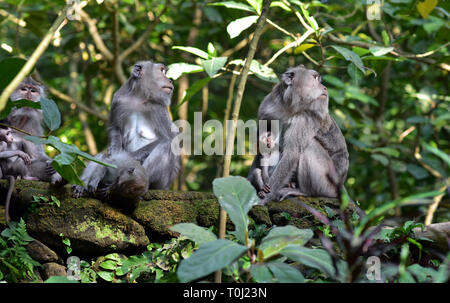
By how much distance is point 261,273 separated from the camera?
2.53 metres

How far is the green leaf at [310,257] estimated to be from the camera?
2.53 m

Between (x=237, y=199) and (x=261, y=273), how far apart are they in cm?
46

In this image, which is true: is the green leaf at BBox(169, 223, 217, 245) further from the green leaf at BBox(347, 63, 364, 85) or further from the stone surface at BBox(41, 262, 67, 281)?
the green leaf at BBox(347, 63, 364, 85)

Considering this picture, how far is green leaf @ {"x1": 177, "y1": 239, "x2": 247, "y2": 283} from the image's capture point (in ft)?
7.75

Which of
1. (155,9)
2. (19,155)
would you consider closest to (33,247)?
(19,155)

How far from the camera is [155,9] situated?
25.7 feet

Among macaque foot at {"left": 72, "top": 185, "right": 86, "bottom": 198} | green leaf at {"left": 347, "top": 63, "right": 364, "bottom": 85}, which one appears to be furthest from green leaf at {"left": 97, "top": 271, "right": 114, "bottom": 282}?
green leaf at {"left": 347, "top": 63, "right": 364, "bottom": 85}

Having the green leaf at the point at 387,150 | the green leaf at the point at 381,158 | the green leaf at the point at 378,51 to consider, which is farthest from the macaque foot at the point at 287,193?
the green leaf at the point at 387,150

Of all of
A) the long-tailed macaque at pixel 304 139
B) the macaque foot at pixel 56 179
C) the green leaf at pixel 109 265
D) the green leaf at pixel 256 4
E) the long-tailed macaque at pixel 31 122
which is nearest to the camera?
the green leaf at pixel 109 265

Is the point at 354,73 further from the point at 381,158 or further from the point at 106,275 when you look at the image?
the point at 106,275

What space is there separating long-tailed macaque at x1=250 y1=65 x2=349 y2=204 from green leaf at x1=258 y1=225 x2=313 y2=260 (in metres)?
2.13

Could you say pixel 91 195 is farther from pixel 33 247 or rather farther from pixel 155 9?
pixel 155 9

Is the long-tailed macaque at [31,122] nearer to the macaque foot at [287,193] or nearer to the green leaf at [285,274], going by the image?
the macaque foot at [287,193]

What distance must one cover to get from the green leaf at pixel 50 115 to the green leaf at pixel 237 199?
3.75ft
